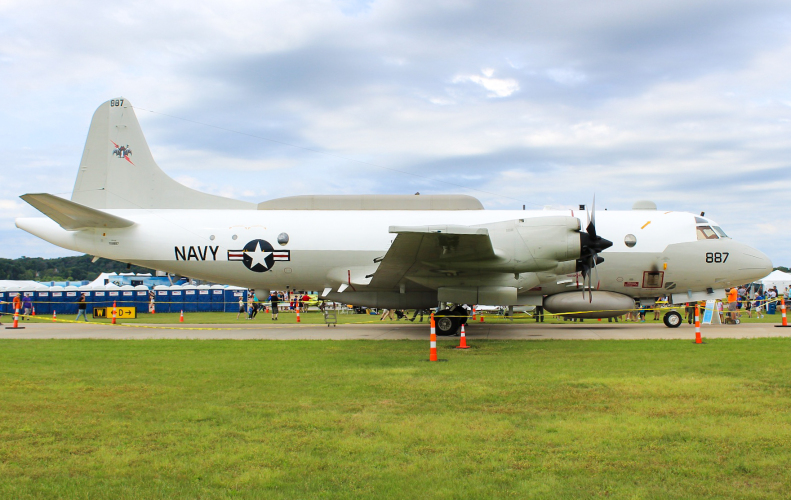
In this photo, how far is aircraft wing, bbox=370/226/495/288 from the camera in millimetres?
12273

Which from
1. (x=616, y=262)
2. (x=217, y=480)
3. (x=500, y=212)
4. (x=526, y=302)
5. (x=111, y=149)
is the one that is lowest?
(x=217, y=480)

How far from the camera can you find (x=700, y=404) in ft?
22.8

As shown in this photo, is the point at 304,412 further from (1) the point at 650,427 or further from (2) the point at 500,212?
(2) the point at 500,212

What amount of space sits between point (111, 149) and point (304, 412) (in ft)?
52.1

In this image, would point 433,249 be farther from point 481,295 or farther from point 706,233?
point 706,233

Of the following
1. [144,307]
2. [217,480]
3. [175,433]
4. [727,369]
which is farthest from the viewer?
[144,307]

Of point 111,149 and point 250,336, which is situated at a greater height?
point 111,149

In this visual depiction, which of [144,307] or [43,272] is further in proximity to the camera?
[43,272]

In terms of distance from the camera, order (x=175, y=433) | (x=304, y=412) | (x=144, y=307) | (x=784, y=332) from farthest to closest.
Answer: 1. (x=144, y=307)
2. (x=784, y=332)
3. (x=304, y=412)
4. (x=175, y=433)

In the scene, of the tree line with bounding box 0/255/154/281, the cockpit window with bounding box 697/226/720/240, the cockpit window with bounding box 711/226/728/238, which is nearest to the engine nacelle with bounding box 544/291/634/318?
the cockpit window with bounding box 697/226/720/240

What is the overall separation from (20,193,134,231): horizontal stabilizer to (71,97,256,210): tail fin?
1.26 metres

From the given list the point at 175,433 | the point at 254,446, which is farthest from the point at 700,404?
the point at 175,433

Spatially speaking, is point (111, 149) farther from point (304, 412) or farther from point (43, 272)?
point (43, 272)

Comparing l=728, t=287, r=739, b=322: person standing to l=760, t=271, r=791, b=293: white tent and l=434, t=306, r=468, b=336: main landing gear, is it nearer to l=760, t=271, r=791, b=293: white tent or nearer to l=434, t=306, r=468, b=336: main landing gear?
l=434, t=306, r=468, b=336: main landing gear
